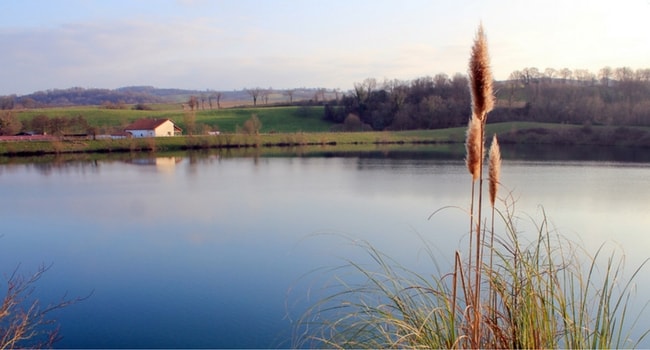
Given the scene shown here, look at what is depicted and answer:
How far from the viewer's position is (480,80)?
60.6 inches

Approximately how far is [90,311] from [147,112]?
154ft

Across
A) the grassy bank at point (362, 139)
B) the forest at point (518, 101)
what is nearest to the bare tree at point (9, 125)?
the grassy bank at point (362, 139)

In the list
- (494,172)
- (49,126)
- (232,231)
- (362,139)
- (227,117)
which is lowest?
(232,231)

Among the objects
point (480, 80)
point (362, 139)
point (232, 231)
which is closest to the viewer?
point (480, 80)

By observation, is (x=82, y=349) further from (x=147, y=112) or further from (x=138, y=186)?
(x=147, y=112)

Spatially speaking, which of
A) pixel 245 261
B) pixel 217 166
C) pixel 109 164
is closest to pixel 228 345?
pixel 245 261

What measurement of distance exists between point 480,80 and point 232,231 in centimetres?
890

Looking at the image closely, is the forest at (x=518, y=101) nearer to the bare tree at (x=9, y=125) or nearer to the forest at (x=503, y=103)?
the forest at (x=503, y=103)

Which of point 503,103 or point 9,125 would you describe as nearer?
point 9,125

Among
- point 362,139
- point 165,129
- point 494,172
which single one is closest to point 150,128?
point 165,129

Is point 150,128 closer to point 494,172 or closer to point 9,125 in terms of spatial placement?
point 9,125

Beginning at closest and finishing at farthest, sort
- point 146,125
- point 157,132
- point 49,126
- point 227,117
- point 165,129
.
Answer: point 49,126
point 157,132
point 146,125
point 165,129
point 227,117

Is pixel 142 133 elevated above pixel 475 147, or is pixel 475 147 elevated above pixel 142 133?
pixel 475 147

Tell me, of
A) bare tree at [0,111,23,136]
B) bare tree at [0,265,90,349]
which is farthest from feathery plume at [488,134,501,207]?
bare tree at [0,111,23,136]
